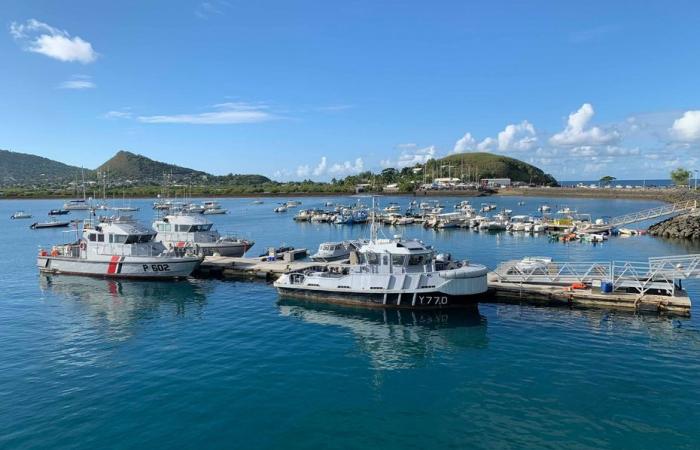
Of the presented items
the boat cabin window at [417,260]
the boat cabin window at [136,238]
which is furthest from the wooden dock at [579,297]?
the boat cabin window at [136,238]

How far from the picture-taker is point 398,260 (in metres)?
36.8

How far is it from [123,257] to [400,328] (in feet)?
105

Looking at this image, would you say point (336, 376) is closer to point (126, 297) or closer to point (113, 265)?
point (126, 297)

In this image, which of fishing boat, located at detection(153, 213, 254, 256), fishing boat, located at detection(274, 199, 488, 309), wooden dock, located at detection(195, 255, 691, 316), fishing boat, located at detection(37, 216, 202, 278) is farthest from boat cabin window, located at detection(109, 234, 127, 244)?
fishing boat, located at detection(274, 199, 488, 309)

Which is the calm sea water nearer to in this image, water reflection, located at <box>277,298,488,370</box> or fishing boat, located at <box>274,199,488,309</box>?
water reflection, located at <box>277,298,488,370</box>

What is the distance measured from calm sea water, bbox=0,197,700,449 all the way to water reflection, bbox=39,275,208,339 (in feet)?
1.13

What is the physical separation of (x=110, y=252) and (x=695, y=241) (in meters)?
82.2

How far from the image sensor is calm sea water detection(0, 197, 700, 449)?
18.9 m

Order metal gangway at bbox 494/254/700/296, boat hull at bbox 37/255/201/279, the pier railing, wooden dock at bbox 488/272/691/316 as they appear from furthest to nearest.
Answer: the pier railing, boat hull at bbox 37/255/201/279, metal gangway at bbox 494/254/700/296, wooden dock at bbox 488/272/691/316

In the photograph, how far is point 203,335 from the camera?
31578 millimetres

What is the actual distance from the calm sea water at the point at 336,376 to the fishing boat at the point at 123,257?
811 centimetres

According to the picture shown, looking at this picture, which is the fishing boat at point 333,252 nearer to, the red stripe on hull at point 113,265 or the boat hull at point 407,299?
the boat hull at point 407,299

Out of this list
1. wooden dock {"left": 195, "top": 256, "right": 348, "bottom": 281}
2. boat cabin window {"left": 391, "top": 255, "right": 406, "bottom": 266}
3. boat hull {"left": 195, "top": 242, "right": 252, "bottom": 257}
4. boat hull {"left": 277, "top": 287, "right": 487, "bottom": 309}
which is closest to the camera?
boat hull {"left": 277, "top": 287, "right": 487, "bottom": 309}

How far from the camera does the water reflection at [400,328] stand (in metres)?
28.2
